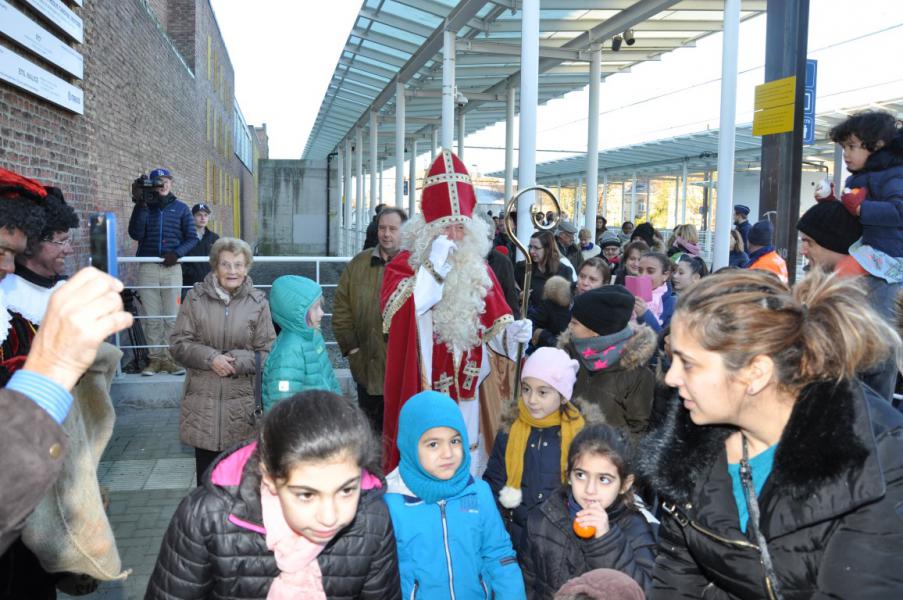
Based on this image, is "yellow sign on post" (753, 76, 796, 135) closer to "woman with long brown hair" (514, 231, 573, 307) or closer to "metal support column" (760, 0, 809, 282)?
"metal support column" (760, 0, 809, 282)

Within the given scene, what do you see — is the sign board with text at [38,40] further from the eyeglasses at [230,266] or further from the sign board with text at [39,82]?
the eyeglasses at [230,266]

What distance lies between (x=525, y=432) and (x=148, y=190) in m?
6.36

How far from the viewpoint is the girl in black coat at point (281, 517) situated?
6.65ft

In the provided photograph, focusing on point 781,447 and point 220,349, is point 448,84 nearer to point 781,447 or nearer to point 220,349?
point 220,349

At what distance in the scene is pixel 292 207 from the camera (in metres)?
35.9

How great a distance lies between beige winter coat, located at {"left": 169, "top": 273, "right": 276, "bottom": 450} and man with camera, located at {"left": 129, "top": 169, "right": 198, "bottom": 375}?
3.25 meters

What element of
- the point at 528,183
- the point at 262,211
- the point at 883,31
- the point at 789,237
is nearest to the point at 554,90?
the point at 883,31

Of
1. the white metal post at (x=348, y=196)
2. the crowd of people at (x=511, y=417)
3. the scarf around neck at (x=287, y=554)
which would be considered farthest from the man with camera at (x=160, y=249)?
the white metal post at (x=348, y=196)

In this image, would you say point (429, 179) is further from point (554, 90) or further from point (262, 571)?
point (554, 90)

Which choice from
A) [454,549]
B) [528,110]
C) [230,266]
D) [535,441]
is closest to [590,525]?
[454,549]

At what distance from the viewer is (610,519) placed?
292 centimetres

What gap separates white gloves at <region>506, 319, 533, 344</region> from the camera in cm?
450

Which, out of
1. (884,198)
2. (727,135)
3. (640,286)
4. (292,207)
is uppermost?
(727,135)

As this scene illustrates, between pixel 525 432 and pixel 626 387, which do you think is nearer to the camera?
pixel 525 432
